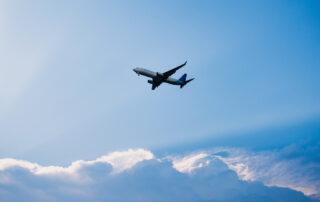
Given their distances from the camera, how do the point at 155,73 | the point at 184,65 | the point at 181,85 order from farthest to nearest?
the point at 181,85 < the point at 155,73 < the point at 184,65

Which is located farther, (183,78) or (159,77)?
(183,78)

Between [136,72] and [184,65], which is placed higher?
[136,72]

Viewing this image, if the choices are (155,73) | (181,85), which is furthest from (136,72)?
(181,85)

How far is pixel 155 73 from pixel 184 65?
10815 mm

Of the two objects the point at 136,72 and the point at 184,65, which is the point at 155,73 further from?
the point at 184,65

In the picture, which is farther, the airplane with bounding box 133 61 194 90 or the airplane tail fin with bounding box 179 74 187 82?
the airplane tail fin with bounding box 179 74 187 82

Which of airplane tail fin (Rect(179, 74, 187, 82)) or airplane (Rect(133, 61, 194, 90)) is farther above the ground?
airplane tail fin (Rect(179, 74, 187, 82))

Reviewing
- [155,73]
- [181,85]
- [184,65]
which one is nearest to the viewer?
[184,65]

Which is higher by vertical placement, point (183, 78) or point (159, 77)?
point (183, 78)

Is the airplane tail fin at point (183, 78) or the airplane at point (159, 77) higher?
the airplane tail fin at point (183, 78)

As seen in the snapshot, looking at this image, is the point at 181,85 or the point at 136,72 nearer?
the point at 136,72

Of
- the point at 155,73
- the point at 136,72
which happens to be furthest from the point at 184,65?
the point at 136,72

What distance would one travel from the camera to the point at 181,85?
69.9 m

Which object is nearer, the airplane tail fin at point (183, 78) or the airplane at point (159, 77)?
the airplane at point (159, 77)
